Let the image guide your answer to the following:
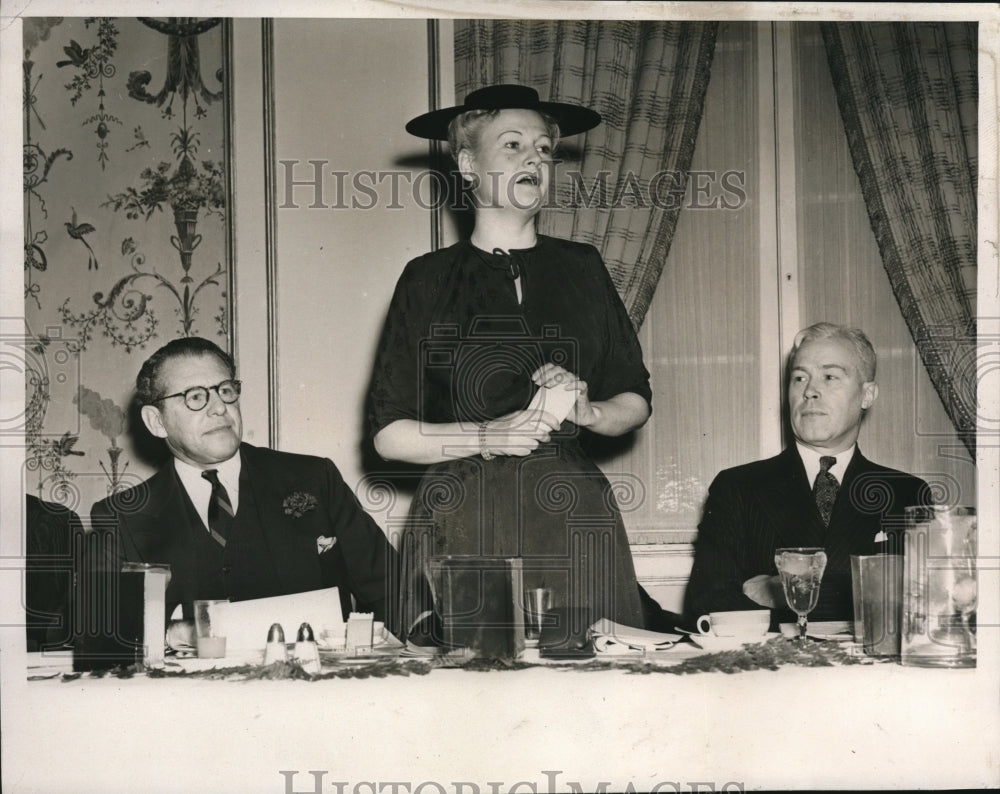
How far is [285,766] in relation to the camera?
3980 millimetres

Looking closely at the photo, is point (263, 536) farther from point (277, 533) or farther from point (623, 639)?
point (623, 639)

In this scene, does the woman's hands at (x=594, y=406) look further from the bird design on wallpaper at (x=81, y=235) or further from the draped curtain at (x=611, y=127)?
the bird design on wallpaper at (x=81, y=235)

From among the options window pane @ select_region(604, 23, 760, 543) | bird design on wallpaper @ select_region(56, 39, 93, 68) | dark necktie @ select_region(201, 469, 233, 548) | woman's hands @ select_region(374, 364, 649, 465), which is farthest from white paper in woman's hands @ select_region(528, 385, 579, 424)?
bird design on wallpaper @ select_region(56, 39, 93, 68)

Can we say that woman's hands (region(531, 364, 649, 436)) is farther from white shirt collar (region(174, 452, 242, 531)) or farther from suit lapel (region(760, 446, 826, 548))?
white shirt collar (region(174, 452, 242, 531))

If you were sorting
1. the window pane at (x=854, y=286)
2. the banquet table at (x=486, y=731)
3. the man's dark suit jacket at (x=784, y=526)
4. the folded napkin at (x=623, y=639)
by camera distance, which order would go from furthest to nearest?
the window pane at (x=854, y=286) < the man's dark suit jacket at (x=784, y=526) < the folded napkin at (x=623, y=639) < the banquet table at (x=486, y=731)

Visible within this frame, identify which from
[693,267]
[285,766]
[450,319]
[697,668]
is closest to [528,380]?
[450,319]

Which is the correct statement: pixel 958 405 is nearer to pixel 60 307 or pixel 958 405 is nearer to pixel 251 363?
pixel 251 363

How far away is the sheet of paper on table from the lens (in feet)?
13.3

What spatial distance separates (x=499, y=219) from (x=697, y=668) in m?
1.51

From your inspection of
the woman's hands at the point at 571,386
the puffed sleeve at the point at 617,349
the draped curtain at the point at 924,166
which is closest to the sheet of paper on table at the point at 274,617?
the woman's hands at the point at 571,386

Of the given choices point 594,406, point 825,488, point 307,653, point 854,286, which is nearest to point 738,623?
point 825,488

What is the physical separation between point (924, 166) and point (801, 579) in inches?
55.1

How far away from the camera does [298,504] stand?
4188 mm

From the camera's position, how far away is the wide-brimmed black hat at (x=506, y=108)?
4223mm
